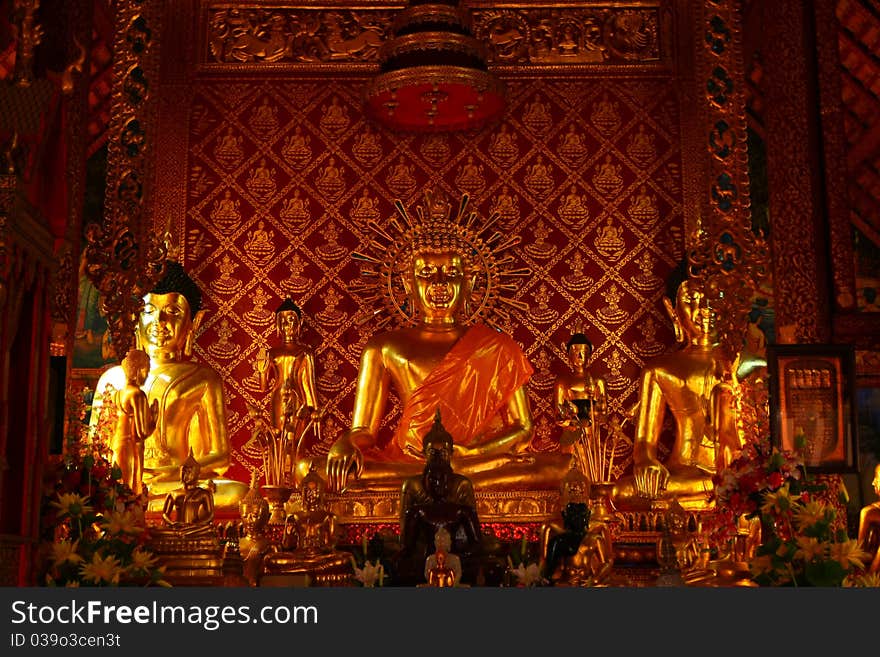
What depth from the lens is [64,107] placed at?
547 cm

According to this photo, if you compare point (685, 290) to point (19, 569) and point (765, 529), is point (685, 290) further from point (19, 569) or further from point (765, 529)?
point (19, 569)

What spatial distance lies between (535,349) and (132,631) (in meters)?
5.21

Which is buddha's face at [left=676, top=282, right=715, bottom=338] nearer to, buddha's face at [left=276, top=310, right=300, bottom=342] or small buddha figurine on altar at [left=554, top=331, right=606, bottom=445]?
small buddha figurine on altar at [left=554, top=331, right=606, bottom=445]

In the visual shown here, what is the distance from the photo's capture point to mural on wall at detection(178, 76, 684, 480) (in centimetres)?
724

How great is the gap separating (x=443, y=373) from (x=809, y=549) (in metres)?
2.95

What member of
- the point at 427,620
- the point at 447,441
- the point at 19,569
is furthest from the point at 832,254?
the point at 427,620

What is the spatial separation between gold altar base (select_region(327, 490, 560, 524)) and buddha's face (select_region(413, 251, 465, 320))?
126 centimetres

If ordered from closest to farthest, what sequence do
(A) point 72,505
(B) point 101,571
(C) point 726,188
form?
(B) point 101,571 → (A) point 72,505 → (C) point 726,188

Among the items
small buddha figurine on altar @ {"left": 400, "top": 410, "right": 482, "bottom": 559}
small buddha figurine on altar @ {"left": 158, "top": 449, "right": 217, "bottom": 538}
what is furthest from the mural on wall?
small buddha figurine on altar @ {"left": 400, "top": 410, "right": 482, "bottom": 559}

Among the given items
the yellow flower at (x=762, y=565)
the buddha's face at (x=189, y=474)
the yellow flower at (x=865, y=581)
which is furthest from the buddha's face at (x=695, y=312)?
the buddha's face at (x=189, y=474)

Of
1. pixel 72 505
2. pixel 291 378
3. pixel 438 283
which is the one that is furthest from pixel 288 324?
pixel 72 505

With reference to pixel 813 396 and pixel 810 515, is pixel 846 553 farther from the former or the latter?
pixel 813 396

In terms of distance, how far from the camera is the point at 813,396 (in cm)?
604

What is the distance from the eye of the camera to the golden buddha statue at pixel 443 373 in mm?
6277
